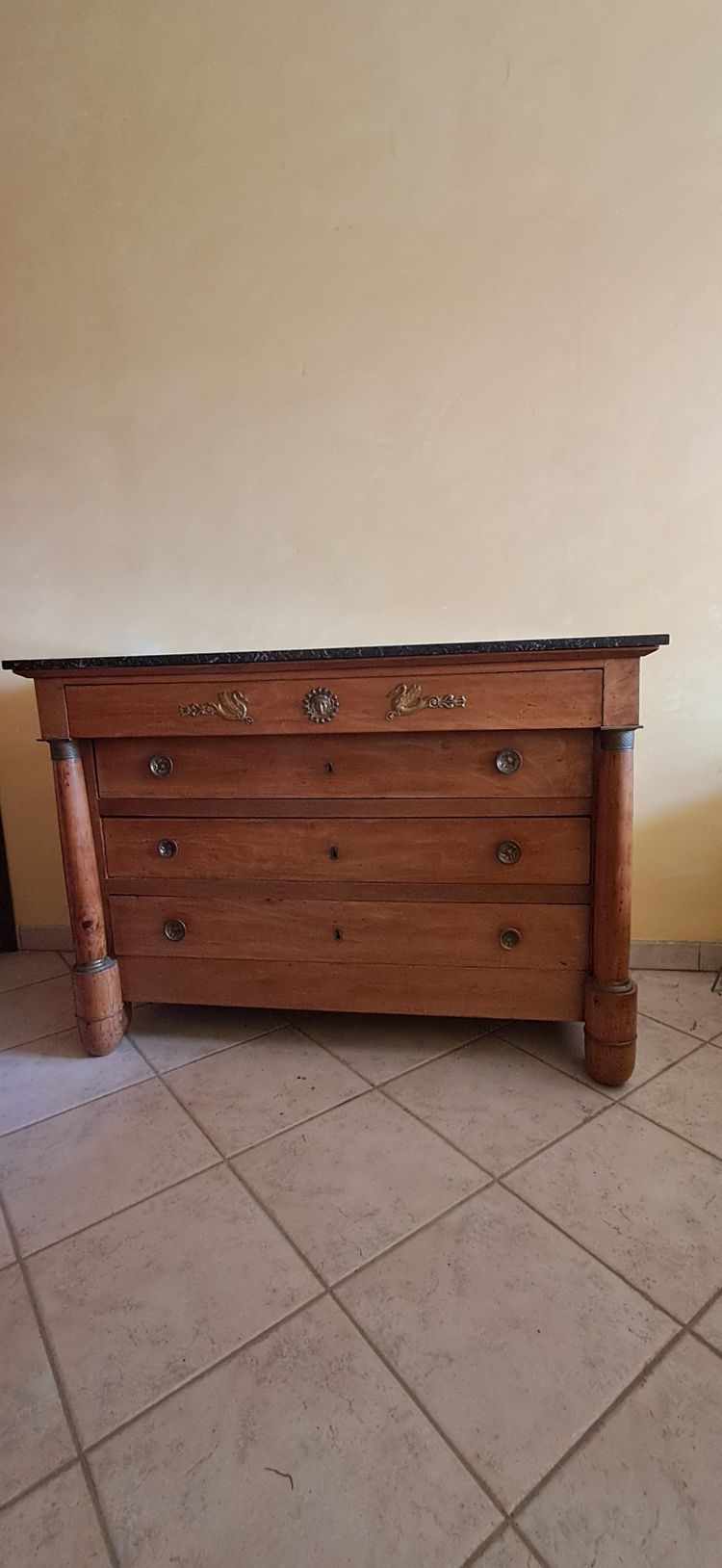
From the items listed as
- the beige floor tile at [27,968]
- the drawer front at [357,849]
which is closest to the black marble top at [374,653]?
the drawer front at [357,849]

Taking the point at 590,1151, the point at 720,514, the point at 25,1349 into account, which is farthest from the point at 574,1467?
the point at 720,514

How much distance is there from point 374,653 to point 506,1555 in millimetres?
1075

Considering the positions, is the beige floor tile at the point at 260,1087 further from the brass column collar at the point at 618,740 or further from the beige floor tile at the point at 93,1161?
the brass column collar at the point at 618,740

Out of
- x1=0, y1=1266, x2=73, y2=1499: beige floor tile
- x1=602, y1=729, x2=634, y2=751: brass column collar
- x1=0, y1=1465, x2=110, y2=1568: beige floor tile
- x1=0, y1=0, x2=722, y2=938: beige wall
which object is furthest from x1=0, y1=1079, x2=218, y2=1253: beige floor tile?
x1=0, y1=0, x2=722, y2=938: beige wall

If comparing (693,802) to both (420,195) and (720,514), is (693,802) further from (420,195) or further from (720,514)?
(420,195)

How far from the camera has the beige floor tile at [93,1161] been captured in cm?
98

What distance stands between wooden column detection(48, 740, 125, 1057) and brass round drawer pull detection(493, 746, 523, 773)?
84cm

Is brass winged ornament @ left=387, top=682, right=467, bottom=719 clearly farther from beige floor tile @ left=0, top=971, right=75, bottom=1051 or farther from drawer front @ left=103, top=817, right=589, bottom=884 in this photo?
beige floor tile @ left=0, top=971, right=75, bottom=1051

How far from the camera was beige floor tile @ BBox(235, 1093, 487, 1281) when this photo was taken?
0.92 meters

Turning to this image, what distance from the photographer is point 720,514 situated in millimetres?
1458

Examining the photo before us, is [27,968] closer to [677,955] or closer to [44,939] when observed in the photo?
[44,939]

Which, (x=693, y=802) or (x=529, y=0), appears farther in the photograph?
(x=693, y=802)

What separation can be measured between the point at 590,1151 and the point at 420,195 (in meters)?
2.00

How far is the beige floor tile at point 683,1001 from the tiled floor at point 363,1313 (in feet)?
0.31
